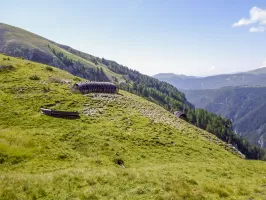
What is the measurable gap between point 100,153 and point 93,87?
40.7m

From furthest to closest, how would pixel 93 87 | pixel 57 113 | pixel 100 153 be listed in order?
pixel 93 87, pixel 57 113, pixel 100 153

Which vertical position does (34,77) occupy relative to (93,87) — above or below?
above

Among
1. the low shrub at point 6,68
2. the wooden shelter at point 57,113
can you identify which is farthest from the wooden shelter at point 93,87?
the low shrub at point 6,68

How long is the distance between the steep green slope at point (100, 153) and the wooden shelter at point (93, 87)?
4317 mm

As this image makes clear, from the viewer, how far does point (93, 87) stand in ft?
235

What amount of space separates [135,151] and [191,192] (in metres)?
20.6

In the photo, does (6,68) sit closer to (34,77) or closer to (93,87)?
(34,77)

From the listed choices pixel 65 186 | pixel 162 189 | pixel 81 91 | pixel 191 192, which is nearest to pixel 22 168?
pixel 65 186

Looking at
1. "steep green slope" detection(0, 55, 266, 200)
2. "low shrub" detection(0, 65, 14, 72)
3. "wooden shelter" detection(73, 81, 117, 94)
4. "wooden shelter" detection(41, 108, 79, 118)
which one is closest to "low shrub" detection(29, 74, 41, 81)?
"steep green slope" detection(0, 55, 266, 200)

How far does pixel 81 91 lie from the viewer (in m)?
67.2

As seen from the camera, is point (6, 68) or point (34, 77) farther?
point (6, 68)

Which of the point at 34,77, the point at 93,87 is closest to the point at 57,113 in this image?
the point at 93,87

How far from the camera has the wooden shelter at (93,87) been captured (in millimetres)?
68000

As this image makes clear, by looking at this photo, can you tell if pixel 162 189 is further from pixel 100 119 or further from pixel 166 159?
pixel 100 119
